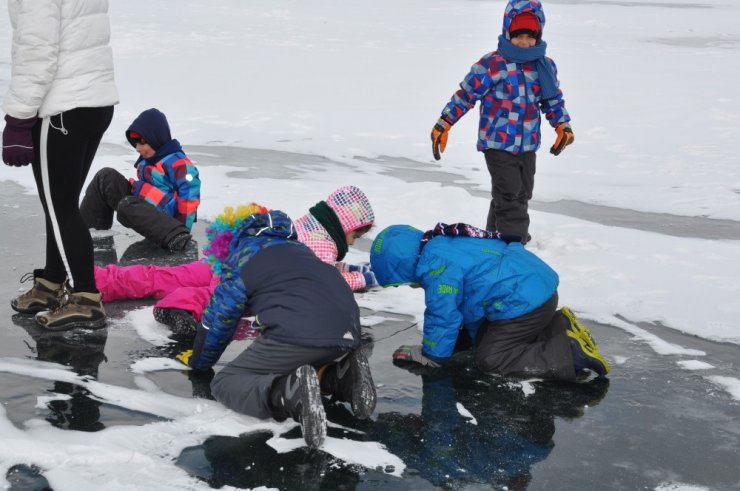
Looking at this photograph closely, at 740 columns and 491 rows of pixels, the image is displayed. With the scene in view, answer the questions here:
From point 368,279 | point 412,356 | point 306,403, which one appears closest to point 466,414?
point 412,356

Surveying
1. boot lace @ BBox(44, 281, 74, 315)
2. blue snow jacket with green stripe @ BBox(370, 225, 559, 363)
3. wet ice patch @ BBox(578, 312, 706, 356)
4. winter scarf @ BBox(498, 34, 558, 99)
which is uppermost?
winter scarf @ BBox(498, 34, 558, 99)

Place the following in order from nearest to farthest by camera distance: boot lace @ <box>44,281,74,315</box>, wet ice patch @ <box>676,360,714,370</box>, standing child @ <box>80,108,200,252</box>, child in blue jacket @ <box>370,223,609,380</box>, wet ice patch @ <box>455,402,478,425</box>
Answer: wet ice patch @ <box>455,402,478,425</box> < child in blue jacket @ <box>370,223,609,380</box> < wet ice patch @ <box>676,360,714,370</box> < boot lace @ <box>44,281,74,315</box> < standing child @ <box>80,108,200,252</box>

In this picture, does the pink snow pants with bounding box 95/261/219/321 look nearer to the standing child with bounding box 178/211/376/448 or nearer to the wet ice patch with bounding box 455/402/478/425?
the standing child with bounding box 178/211/376/448

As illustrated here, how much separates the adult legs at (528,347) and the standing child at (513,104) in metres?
1.99

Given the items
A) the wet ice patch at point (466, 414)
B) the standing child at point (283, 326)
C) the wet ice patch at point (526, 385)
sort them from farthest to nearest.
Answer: the wet ice patch at point (526, 385), the wet ice patch at point (466, 414), the standing child at point (283, 326)

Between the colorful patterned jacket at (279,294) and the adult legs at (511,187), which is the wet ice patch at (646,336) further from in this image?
the colorful patterned jacket at (279,294)

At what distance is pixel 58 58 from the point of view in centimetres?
446

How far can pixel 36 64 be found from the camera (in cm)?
435

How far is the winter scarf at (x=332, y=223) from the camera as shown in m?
4.98

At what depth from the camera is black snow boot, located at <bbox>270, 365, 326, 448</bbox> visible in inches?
138

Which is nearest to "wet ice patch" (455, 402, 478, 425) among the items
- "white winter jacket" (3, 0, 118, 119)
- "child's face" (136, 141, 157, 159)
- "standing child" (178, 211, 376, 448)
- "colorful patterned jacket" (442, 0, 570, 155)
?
"standing child" (178, 211, 376, 448)

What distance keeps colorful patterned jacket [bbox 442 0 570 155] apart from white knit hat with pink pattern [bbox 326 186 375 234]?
1.56m

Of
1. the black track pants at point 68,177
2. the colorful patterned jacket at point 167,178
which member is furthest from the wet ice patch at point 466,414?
the colorful patterned jacket at point 167,178

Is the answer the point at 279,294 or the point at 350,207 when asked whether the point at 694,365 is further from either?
the point at 279,294
